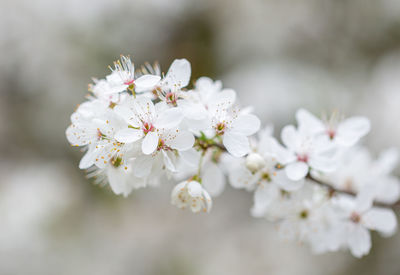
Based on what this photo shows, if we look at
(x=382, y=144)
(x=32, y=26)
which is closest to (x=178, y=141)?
(x=382, y=144)

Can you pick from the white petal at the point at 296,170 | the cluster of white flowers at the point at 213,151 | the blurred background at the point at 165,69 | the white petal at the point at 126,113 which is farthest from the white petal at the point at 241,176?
the blurred background at the point at 165,69

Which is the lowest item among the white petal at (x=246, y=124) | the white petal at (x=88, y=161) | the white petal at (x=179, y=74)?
the white petal at (x=246, y=124)

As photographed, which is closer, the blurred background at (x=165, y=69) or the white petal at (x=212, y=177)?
the white petal at (x=212, y=177)

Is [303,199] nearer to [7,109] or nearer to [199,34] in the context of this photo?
[199,34]

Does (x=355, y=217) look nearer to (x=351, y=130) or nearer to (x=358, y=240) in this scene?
(x=358, y=240)

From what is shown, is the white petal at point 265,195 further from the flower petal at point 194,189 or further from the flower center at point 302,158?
the flower petal at point 194,189

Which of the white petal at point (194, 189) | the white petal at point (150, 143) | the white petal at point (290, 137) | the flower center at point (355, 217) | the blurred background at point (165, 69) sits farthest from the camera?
the blurred background at point (165, 69)

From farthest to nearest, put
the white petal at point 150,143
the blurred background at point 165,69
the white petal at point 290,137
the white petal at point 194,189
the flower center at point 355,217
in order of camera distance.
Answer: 1. the blurred background at point 165,69
2. the flower center at point 355,217
3. the white petal at point 290,137
4. the white petal at point 194,189
5. the white petal at point 150,143
